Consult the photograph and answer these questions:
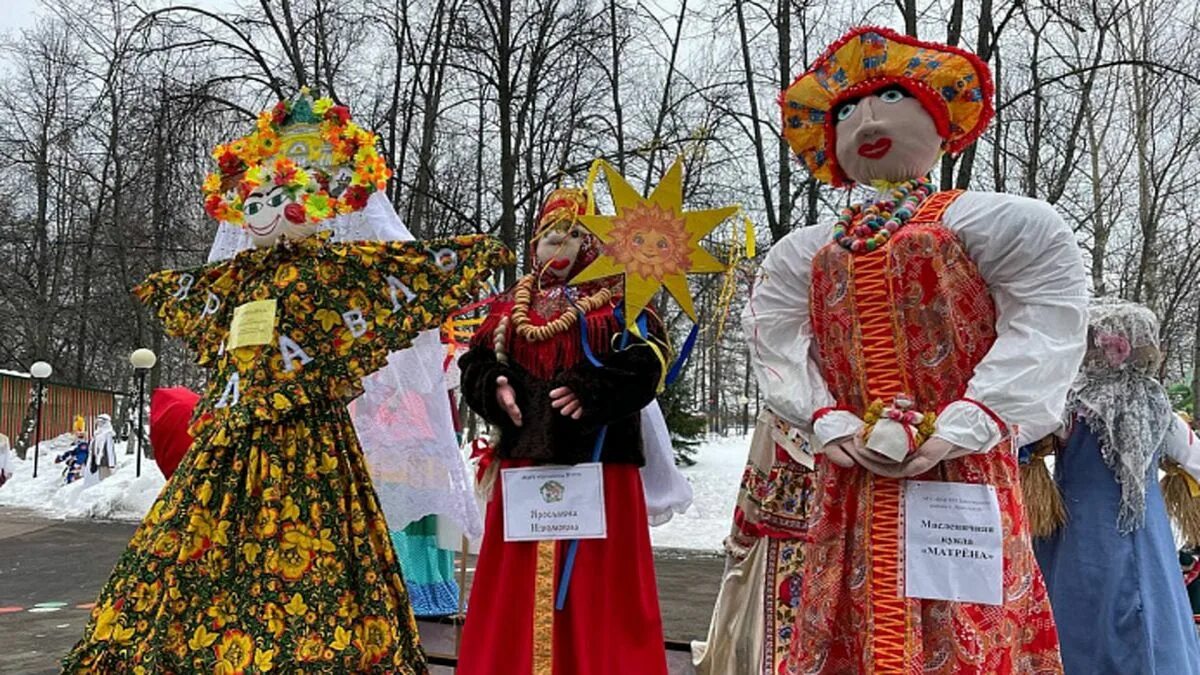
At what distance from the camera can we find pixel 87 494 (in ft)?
48.3

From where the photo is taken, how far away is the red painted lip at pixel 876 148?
2.39m

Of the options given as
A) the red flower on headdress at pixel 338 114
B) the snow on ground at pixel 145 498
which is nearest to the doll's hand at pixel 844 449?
the red flower on headdress at pixel 338 114

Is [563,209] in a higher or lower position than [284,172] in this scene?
lower

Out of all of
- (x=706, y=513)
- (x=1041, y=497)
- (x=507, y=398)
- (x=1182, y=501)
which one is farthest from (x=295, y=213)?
(x=706, y=513)

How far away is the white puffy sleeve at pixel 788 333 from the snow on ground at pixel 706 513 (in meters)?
5.58

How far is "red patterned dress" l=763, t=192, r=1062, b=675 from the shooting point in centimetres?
204

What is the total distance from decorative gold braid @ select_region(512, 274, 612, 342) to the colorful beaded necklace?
105 centimetres

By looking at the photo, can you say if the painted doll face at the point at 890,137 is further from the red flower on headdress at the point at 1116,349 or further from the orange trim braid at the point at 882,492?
the red flower on headdress at the point at 1116,349

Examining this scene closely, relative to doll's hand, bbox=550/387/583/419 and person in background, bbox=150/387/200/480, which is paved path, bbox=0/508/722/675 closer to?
person in background, bbox=150/387/200/480

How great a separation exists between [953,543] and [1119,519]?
2100mm

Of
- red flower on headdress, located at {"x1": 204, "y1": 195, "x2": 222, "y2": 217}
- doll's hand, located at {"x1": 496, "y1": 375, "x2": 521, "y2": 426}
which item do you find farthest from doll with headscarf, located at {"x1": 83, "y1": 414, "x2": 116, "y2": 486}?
doll's hand, located at {"x1": 496, "y1": 375, "x2": 521, "y2": 426}

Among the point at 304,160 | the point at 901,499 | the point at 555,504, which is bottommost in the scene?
the point at 555,504

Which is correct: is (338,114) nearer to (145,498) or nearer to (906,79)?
(906,79)

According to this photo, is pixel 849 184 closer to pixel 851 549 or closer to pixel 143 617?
pixel 851 549
